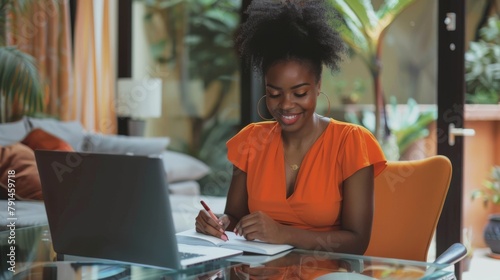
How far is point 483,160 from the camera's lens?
137 inches

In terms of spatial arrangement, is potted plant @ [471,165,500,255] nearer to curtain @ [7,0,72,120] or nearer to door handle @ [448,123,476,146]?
door handle @ [448,123,476,146]

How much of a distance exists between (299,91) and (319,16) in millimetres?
226

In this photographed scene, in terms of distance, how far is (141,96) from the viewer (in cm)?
484

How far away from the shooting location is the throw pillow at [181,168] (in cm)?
436

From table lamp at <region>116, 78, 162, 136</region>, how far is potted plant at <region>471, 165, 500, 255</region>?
2335mm

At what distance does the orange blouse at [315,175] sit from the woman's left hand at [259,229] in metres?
0.22

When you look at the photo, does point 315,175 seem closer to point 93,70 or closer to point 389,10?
point 389,10

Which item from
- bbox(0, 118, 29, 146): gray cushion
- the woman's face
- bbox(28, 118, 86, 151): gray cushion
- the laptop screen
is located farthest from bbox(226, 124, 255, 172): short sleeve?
bbox(28, 118, 86, 151): gray cushion

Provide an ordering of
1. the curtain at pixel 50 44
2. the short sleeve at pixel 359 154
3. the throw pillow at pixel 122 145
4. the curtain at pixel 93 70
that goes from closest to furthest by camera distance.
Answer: the short sleeve at pixel 359 154
the throw pillow at pixel 122 145
the curtain at pixel 50 44
the curtain at pixel 93 70

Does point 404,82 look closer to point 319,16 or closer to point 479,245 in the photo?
point 479,245

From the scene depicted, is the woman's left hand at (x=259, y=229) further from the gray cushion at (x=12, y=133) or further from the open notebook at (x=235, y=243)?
the gray cushion at (x=12, y=133)

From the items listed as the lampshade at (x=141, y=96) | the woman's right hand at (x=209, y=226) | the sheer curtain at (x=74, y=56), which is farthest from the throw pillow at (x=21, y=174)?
the woman's right hand at (x=209, y=226)

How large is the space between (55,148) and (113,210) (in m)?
2.31

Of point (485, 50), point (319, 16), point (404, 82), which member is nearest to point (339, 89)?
point (404, 82)
